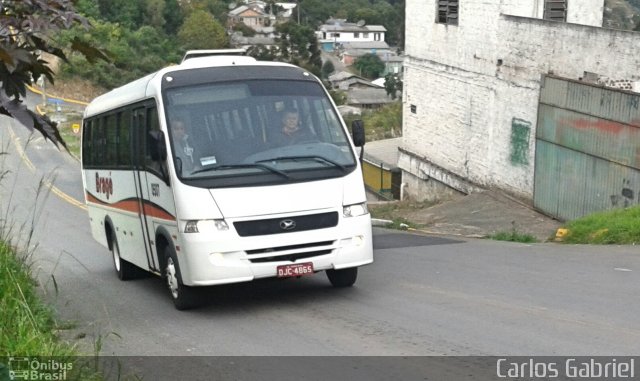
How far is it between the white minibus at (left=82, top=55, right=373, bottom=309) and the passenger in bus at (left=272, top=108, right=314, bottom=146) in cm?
1

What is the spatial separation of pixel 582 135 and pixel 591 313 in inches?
464

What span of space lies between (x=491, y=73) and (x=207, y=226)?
1691cm

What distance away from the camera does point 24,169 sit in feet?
133

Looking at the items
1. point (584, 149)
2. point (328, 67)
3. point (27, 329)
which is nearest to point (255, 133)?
point (27, 329)

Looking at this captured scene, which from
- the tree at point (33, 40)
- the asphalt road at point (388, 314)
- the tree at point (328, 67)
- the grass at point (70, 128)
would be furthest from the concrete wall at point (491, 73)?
the tree at point (328, 67)

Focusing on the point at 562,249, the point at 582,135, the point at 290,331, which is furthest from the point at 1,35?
the point at 582,135

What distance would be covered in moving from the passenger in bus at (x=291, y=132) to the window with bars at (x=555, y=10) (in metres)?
16.6

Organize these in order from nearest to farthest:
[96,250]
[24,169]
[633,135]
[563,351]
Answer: [563,351], [633,135], [96,250], [24,169]

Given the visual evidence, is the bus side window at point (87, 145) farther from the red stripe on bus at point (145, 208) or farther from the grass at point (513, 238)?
the grass at point (513, 238)

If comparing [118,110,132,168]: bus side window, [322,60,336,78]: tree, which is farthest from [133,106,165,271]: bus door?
[322,60,336,78]: tree

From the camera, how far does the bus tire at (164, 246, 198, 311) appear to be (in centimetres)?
1040

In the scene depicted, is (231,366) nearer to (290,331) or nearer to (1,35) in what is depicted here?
(290,331)

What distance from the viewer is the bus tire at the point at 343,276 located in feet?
36.0

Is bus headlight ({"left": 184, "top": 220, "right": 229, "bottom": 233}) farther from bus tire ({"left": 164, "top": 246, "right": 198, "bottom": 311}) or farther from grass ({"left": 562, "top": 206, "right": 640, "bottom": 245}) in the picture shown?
grass ({"left": 562, "top": 206, "right": 640, "bottom": 245})
